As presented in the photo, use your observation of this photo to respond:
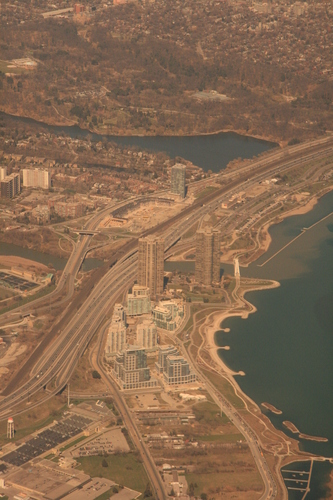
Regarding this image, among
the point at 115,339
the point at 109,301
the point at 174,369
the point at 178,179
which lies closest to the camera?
the point at 174,369

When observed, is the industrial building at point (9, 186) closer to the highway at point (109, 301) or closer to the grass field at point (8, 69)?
the highway at point (109, 301)

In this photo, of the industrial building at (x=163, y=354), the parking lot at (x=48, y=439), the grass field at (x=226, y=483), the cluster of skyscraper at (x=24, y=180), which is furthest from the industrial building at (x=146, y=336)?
the cluster of skyscraper at (x=24, y=180)

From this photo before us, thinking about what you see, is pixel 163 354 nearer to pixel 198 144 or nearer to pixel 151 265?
pixel 151 265

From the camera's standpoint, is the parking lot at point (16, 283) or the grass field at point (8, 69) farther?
the grass field at point (8, 69)

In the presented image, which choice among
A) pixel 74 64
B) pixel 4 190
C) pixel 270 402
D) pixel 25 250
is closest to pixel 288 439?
pixel 270 402

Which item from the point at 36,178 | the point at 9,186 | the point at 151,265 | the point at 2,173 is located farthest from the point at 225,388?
the point at 2,173

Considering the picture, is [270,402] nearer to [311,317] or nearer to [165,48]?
[311,317]

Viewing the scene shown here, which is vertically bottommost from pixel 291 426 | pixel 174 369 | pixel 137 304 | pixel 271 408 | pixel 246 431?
pixel 246 431
